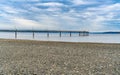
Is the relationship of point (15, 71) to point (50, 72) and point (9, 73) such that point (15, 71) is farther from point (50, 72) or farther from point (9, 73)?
point (50, 72)

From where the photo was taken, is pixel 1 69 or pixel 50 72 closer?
pixel 50 72

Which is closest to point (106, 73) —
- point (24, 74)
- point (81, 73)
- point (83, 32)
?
point (81, 73)

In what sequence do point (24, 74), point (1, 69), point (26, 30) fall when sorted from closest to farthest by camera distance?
point (24, 74) → point (1, 69) → point (26, 30)

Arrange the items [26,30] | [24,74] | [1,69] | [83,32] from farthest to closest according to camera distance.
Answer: [83,32]
[26,30]
[1,69]
[24,74]

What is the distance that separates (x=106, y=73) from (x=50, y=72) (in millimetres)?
2678

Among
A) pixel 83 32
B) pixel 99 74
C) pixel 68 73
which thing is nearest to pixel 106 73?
pixel 99 74

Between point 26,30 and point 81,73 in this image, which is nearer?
point 81,73

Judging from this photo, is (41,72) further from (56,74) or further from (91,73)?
(91,73)

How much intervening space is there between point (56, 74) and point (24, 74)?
4.75 feet

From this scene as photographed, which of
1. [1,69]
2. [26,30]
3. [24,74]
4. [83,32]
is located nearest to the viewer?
[24,74]

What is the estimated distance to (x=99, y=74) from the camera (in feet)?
29.3

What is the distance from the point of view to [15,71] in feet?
30.1

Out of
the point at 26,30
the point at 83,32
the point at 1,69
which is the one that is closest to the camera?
the point at 1,69

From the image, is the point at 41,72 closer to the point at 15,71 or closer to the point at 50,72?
the point at 50,72
